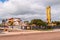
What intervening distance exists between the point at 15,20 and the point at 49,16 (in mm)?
37545

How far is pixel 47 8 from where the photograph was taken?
91.9 m

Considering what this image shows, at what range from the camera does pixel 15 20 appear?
122 m

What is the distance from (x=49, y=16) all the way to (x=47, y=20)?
2353 mm

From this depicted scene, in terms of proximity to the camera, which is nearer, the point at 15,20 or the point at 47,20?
the point at 47,20

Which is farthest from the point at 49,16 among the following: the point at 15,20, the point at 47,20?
the point at 15,20

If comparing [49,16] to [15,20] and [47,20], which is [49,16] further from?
[15,20]

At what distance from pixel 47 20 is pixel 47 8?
6.48 m

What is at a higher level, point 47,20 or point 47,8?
point 47,8

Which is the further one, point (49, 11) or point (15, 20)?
point (15, 20)

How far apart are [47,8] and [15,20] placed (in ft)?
120

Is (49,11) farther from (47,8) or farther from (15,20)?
(15,20)

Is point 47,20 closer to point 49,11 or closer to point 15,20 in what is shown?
point 49,11

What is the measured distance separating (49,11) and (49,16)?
2.89 meters

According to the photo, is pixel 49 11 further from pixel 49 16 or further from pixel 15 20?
pixel 15 20
